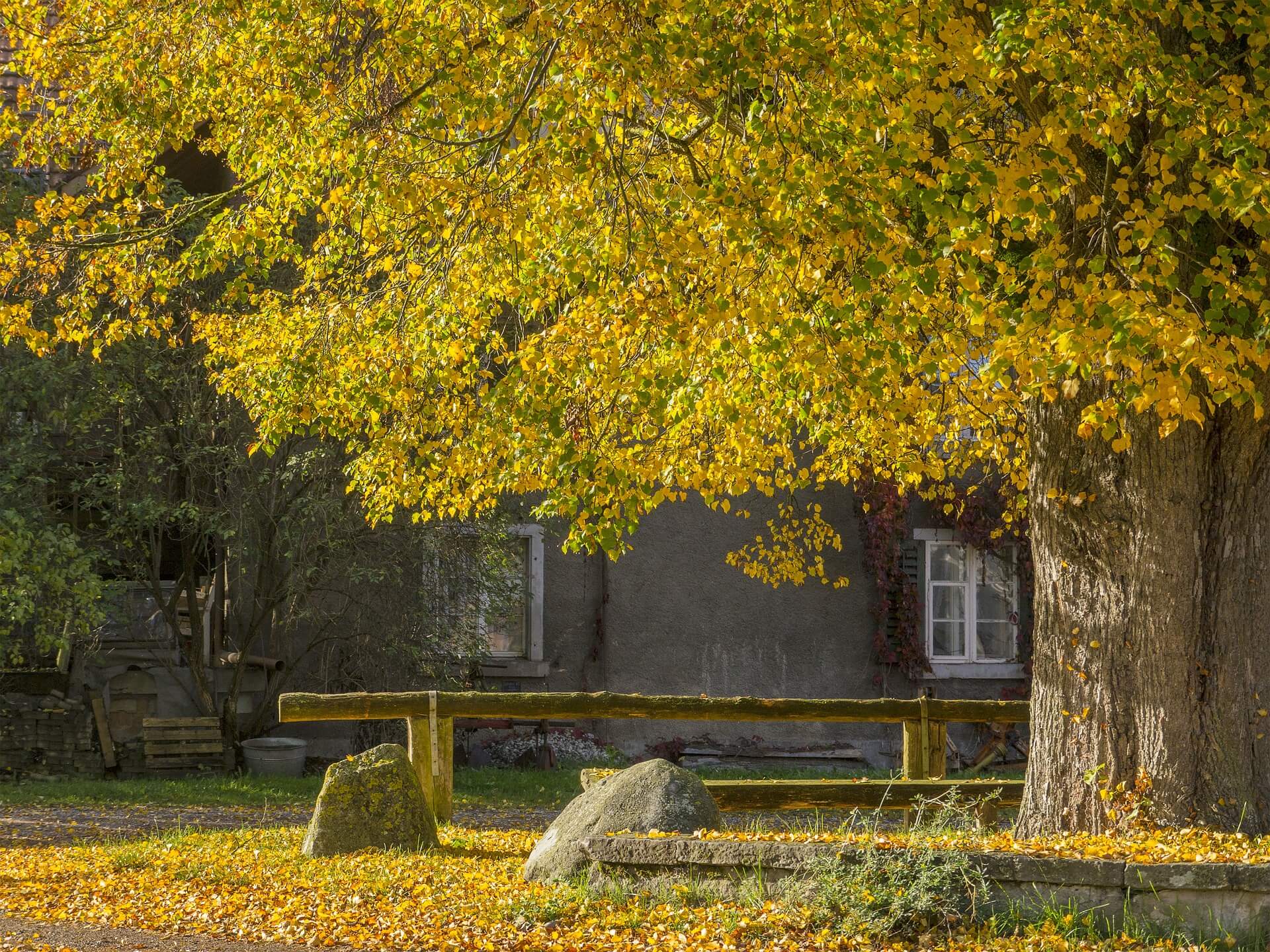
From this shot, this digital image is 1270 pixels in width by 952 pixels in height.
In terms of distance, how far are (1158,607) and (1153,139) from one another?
7.80 ft

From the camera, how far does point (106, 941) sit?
20.9 feet

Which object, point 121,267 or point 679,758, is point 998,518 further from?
point 121,267

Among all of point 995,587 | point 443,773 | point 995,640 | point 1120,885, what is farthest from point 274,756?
point 1120,885

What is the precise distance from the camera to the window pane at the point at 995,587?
18422mm

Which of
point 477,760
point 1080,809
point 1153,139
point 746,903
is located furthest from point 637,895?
point 477,760

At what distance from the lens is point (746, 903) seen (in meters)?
6.26

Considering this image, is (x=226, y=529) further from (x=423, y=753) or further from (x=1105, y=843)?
(x=1105, y=843)

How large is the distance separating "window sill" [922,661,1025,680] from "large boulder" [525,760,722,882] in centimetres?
1105

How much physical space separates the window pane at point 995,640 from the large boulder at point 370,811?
11.3m

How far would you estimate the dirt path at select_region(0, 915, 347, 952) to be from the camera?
614 centimetres

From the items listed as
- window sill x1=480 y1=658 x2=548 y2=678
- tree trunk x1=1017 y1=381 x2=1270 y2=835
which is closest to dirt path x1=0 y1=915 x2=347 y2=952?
tree trunk x1=1017 y1=381 x2=1270 y2=835

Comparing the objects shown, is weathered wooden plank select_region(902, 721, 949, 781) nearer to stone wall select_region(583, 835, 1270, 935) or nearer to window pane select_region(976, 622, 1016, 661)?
stone wall select_region(583, 835, 1270, 935)

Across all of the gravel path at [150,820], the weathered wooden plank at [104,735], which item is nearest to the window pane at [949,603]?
the gravel path at [150,820]

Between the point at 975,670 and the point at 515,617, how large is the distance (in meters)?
6.17
